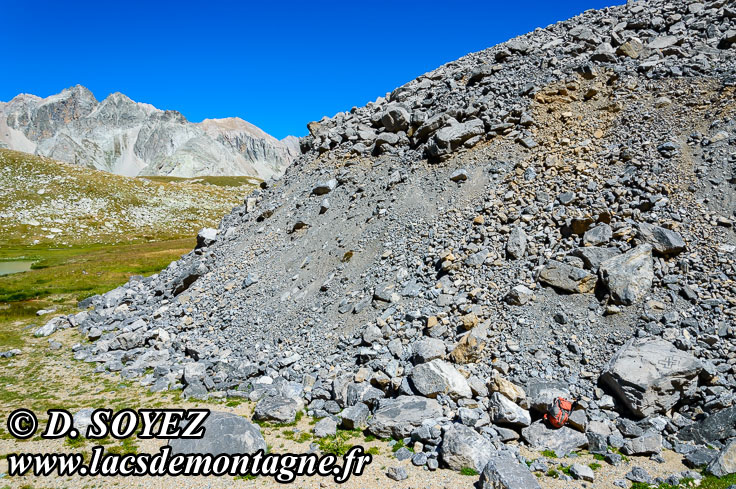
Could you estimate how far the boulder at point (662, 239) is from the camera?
15477 millimetres

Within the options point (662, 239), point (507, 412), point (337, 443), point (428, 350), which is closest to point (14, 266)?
point (337, 443)

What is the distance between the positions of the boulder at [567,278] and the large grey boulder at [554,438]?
579cm

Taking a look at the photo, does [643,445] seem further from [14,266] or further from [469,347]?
[14,266]

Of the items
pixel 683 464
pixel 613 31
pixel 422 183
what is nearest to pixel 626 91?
pixel 613 31

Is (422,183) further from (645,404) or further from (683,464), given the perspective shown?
(683,464)

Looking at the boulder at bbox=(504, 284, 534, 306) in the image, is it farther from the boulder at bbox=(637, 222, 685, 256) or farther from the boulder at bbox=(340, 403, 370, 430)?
the boulder at bbox=(340, 403, 370, 430)

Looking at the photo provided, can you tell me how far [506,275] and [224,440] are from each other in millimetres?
12531

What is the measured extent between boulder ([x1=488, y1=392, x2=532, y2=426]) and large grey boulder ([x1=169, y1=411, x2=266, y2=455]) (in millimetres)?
7414

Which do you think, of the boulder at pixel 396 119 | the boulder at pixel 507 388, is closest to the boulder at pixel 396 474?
the boulder at pixel 507 388

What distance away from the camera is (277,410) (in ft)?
47.8

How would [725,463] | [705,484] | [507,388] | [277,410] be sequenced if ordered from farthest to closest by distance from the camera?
[277,410] → [507,388] → [725,463] → [705,484]

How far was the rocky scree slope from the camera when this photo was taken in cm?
1276

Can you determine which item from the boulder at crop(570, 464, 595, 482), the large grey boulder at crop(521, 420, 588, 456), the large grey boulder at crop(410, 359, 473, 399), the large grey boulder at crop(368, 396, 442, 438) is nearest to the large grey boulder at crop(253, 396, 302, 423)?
the large grey boulder at crop(368, 396, 442, 438)

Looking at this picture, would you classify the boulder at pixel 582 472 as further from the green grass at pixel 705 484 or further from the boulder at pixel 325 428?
the boulder at pixel 325 428
